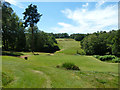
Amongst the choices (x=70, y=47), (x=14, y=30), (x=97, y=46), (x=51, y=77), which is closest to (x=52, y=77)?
(x=51, y=77)

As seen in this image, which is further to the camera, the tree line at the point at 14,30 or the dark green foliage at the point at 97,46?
the dark green foliage at the point at 97,46

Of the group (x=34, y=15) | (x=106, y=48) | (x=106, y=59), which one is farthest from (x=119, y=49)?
(x=34, y=15)

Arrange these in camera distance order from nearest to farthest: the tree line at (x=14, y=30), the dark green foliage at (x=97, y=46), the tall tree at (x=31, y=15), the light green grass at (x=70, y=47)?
the tree line at (x=14, y=30) → the tall tree at (x=31, y=15) → the dark green foliage at (x=97, y=46) → the light green grass at (x=70, y=47)

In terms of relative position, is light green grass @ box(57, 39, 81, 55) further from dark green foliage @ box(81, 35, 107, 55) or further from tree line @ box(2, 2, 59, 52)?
tree line @ box(2, 2, 59, 52)

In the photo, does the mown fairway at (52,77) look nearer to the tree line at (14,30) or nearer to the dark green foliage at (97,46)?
the tree line at (14,30)

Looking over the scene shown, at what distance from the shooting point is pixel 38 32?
4572 centimetres

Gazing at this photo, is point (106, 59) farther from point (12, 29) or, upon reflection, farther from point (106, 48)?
point (12, 29)

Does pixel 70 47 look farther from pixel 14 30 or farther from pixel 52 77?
pixel 52 77

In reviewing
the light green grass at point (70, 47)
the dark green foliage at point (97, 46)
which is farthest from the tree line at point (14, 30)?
the dark green foliage at point (97, 46)

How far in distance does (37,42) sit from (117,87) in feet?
129

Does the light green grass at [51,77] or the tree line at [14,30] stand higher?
the tree line at [14,30]

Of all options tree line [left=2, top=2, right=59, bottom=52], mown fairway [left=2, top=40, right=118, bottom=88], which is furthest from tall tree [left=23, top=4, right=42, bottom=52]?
mown fairway [left=2, top=40, right=118, bottom=88]

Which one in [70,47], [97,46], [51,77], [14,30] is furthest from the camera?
[70,47]

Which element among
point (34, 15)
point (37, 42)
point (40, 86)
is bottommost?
point (40, 86)
